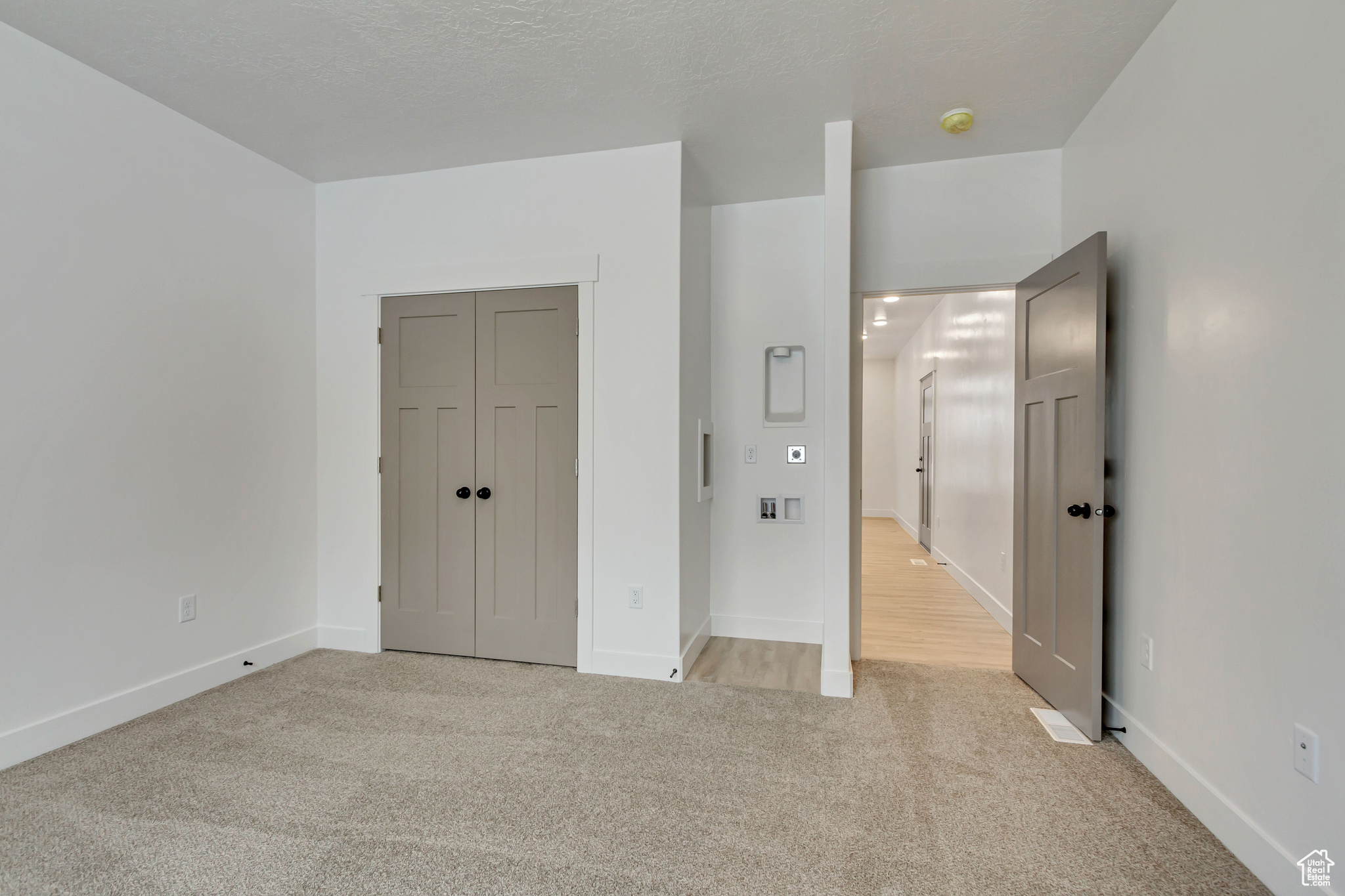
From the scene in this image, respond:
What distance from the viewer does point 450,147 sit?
3230 mm

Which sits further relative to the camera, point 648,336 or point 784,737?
point 648,336

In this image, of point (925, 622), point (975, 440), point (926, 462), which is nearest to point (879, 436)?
point (926, 462)

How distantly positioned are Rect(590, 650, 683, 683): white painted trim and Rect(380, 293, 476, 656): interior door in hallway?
76 centimetres

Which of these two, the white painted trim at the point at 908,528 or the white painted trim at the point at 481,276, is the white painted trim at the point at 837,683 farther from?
the white painted trim at the point at 908,528

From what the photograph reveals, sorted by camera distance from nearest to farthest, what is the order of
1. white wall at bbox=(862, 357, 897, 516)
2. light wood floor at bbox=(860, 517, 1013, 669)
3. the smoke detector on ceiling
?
1. the smoke detector on ceiling
2. light wood floor at bbox=(860, 517, 1013, 669)
3. white wall at bbox=(862, 357, 897, 516)

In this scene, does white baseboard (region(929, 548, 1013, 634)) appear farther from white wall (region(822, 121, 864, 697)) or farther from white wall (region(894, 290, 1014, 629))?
white wall (region(822, 121, 864, 697))

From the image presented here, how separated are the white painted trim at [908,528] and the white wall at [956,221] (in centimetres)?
554

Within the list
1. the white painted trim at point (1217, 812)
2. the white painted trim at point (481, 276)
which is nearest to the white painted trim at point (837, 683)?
the white painted trim at point (1217, 812)

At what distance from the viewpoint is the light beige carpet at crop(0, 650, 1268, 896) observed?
1.70 meters

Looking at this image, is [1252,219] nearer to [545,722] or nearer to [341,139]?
[545,722]

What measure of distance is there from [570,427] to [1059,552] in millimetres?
2371

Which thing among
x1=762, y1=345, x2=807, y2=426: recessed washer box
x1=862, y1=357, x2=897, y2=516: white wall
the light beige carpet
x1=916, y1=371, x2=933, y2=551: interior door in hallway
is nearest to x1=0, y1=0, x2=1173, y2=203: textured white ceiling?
x1=762, y1=345, x2=807, y2=426: recessed washer box

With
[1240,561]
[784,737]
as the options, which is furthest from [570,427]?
[1240,561]

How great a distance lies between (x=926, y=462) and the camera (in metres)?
8.16
